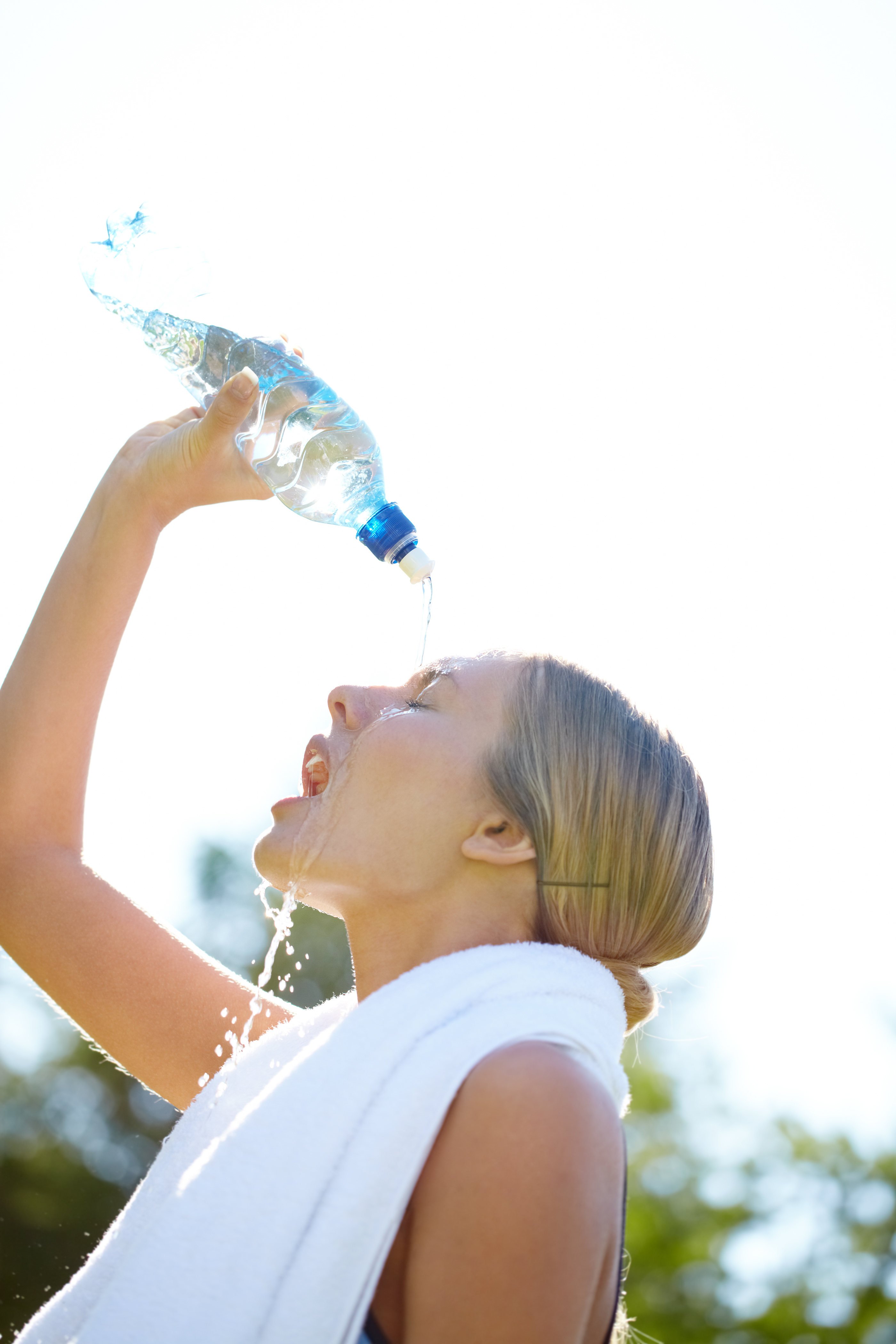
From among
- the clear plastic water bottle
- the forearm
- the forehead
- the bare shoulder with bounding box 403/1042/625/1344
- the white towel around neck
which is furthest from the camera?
the clear plastic water bottle

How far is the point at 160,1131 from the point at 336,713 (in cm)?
1366

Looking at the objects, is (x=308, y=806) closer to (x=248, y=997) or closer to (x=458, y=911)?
(x=458, y=911)

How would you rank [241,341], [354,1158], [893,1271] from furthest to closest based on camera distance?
[893,1271] → [241,341] → [354,1158]

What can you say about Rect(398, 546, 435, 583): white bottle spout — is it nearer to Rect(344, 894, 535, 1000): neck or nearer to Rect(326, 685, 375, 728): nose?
Rect(326, 685, 375, 728): nose

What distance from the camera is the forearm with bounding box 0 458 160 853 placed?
7.71ft

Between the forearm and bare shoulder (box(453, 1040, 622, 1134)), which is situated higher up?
the forearm

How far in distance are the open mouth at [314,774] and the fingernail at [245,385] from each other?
2.63ft

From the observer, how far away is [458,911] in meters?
2.00

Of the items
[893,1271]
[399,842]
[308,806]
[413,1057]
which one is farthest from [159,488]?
[893,1271]

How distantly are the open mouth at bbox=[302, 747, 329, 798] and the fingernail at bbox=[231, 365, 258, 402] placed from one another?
80cm

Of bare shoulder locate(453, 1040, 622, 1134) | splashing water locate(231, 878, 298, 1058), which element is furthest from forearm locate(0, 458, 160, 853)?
bare shoulder locate(453, 1040, 622, 1134)

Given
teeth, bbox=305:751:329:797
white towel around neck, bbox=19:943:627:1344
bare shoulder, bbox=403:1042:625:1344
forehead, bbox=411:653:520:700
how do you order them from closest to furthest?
bare shoulder, bbox=403:1042:625:1344, white towel around neck, bbox=19:943:627:1344, forehead, bbox=411:653:520:700, teeth, bbox=305:751:329:797

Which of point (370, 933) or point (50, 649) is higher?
point (50, 649)

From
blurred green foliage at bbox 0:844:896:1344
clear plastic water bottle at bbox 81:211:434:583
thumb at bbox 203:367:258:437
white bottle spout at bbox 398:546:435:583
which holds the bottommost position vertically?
blurred green foliage at bbox 0:844:896:1344
